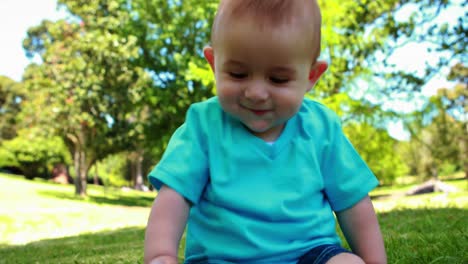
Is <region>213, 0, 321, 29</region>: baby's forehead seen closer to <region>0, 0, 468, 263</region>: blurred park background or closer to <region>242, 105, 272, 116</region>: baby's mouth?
<region>242, 105, 272, 116</region>: baby's mouth

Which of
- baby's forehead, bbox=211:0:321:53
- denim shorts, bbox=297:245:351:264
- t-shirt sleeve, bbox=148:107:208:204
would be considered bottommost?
denim shorts, bbox=297:245:351:264

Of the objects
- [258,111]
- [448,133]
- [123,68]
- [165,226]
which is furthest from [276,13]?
[448,133]

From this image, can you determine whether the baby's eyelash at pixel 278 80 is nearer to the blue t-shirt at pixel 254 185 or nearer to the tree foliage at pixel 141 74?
the blue t-shirt at pixel 254 185

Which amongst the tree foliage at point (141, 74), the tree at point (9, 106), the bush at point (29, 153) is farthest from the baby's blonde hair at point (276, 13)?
the tree at point (9, 106)

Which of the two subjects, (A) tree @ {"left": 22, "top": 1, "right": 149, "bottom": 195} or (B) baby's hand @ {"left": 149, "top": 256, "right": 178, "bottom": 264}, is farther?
(A) tree @ {"left": 22, "top": 1, "right": 149, "bottom": 195}

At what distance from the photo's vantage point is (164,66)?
2038cm

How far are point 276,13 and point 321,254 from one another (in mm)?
904

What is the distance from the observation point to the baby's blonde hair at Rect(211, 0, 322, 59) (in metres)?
1.63

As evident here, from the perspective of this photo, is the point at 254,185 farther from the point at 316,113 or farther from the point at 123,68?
the point at 123,68

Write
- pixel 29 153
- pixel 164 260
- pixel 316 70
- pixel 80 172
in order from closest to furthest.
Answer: pixel 164 260, pixel 316 70, pixel 80 172, pixel 29 153

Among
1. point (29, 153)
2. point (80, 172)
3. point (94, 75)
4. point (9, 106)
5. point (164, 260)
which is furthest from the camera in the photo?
point (9, 106)

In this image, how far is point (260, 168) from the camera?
1.82 m

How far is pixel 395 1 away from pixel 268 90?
16.9m

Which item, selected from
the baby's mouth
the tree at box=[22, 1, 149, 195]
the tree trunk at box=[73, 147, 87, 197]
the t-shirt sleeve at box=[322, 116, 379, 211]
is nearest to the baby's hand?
the baby's mouth
